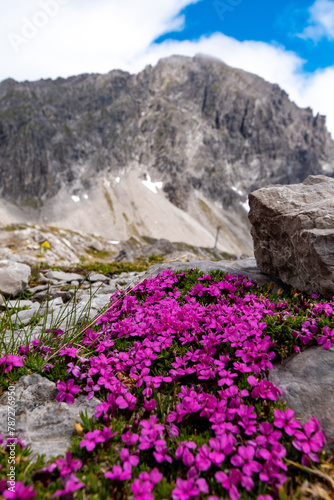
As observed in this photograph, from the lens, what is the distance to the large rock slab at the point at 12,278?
920 cm

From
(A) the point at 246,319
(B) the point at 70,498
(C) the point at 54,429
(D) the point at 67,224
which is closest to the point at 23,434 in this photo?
(C) the point at 54,429

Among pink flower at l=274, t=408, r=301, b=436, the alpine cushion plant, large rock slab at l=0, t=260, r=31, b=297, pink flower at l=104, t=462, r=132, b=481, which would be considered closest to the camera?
pink flower at l=104, t=462, r=132, b=481

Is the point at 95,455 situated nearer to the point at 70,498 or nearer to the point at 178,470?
the point at 70,498

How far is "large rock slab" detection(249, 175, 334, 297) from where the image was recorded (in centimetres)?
534

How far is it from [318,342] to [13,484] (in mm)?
3514

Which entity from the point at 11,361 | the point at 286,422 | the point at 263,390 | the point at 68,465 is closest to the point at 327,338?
the point at 263,390

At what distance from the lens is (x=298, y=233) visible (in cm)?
600

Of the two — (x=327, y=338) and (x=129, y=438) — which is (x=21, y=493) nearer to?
(x=129, y=438)

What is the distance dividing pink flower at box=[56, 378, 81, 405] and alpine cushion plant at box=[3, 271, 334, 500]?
11 mm

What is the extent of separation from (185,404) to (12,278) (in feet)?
27.6

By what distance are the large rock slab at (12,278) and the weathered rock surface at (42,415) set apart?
6522mm

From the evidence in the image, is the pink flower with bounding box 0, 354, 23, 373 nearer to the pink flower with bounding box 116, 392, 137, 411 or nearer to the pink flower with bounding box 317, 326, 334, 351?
the pink flower with bounding box 116, 392, 137, 411

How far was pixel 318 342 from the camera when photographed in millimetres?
3652

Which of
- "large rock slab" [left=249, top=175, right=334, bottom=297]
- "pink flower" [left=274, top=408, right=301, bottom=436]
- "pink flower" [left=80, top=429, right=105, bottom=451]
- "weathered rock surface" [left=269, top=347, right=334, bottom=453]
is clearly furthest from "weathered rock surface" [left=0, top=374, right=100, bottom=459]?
"large rock slab" [left=249, top=175, right=334, bottom=297]
